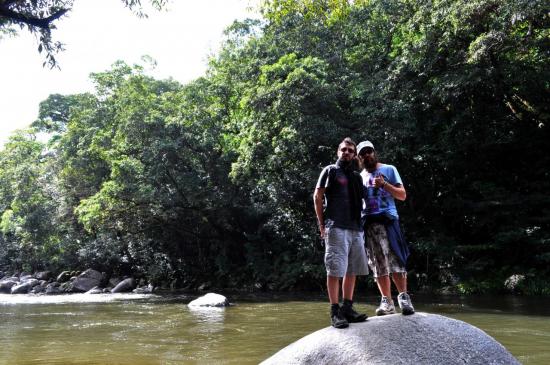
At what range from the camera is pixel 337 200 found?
4.59m

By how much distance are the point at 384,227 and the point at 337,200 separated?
0.55 metres

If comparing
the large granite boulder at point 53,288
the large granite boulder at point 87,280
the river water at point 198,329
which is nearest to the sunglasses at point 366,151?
the river water at point 198,329

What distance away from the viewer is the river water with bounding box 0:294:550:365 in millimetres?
7523

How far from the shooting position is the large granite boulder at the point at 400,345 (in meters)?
4.00

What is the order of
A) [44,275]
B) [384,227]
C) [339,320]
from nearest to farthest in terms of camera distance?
[339,320], [384,227], [44,275]

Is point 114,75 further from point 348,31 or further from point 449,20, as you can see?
point 449,20

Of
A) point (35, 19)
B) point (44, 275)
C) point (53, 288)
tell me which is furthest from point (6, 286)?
point (35, 19)

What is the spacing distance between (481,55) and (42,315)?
13.8 meters

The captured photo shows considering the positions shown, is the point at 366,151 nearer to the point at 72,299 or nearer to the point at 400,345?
the point at 400,345

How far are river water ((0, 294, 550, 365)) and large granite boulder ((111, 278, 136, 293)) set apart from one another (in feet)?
25.8

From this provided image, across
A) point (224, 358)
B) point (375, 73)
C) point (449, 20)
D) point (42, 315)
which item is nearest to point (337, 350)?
point (224, 358)

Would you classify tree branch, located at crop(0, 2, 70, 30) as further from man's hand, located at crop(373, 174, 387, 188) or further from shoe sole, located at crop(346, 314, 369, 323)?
shoe sole, located at crop(346, 314, 369, 323)

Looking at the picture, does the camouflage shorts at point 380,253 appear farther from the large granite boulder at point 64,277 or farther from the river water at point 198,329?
the large granite boulder at point 64,277

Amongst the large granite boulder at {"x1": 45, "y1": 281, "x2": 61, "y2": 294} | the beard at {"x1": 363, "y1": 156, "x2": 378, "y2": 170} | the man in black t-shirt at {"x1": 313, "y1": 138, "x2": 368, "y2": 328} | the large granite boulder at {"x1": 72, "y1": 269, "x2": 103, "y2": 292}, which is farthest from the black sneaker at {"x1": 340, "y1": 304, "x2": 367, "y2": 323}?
the large granite boulder at {"x1": 45, "y1": 281, "x2": 61, "y2": 294}
